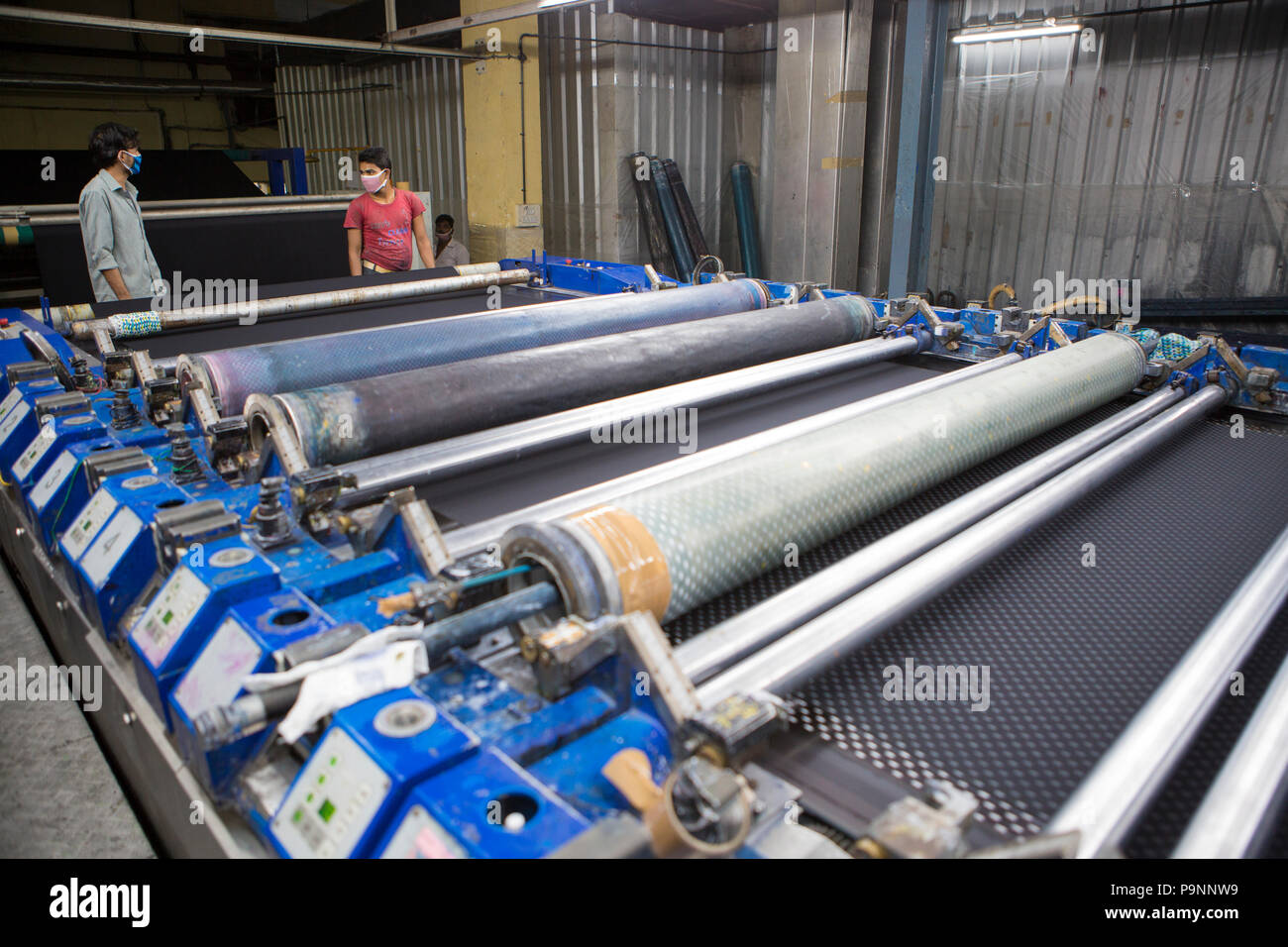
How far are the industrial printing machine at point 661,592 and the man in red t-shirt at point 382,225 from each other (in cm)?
194

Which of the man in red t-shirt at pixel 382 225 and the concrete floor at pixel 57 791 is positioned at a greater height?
the man in red t-shirt at pixel 382 225

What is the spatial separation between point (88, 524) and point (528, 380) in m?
0.97

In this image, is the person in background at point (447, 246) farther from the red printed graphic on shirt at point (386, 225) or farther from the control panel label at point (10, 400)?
the control panel label at point (10, 400)

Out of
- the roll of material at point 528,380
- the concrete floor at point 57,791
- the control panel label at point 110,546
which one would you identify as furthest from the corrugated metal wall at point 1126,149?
the concrete floor at point 57,791

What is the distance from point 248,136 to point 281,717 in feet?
47.1

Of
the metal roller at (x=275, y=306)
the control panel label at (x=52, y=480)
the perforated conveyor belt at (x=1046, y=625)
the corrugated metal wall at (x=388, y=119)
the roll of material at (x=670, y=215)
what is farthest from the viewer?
the corrugated metal wall at (x=388, y=119)

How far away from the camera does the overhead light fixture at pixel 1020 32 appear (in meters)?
5.33

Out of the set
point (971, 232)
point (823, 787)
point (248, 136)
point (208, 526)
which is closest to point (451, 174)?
point (971, 232)

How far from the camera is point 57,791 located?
185 centimetres

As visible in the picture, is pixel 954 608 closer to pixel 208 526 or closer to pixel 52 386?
pixel 208 526

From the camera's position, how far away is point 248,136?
42.8ft

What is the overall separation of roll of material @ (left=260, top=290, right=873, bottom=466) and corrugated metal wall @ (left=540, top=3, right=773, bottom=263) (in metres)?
4.86

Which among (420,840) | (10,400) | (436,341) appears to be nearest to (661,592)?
(420,840)

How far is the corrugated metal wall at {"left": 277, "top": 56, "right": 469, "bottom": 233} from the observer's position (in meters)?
8.31
